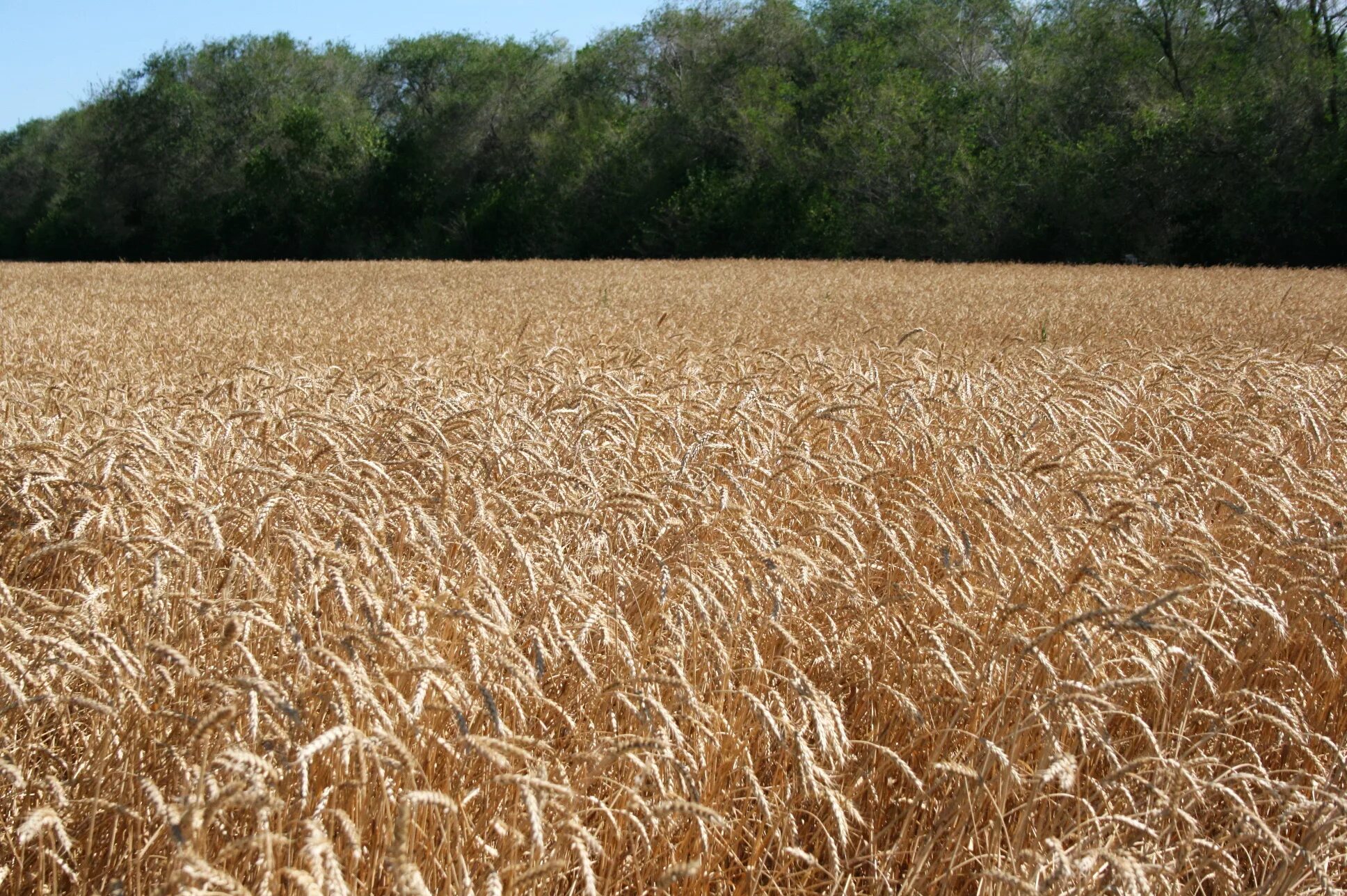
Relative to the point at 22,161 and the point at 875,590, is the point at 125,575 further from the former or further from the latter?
the point at 22,161

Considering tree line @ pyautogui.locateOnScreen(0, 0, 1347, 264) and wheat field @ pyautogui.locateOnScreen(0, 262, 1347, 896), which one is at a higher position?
tree line @ pyautogui.locateOnScreen(0, 0, 1347, 264)

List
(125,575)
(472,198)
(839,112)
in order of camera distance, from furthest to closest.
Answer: (472,198) < (839,112) < (125,575)

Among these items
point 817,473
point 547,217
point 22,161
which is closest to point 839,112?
point 547,217

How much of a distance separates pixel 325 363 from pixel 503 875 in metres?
5.72

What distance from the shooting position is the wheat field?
1.51 metres

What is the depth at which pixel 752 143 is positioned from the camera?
34.8 metres

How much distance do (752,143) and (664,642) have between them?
34.1 metres

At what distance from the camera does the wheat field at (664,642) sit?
1.51m

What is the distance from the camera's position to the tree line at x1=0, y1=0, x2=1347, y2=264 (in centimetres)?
2625

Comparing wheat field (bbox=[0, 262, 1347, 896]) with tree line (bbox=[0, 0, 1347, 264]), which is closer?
wheat field (bbox=[0, 262, 1347, 896])

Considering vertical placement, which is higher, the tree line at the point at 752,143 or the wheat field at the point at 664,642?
the tree line at the point at 752,143

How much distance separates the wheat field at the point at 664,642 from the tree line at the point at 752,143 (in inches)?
965

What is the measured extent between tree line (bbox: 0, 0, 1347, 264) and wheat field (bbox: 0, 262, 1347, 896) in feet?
80.4

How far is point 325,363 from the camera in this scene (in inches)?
266
